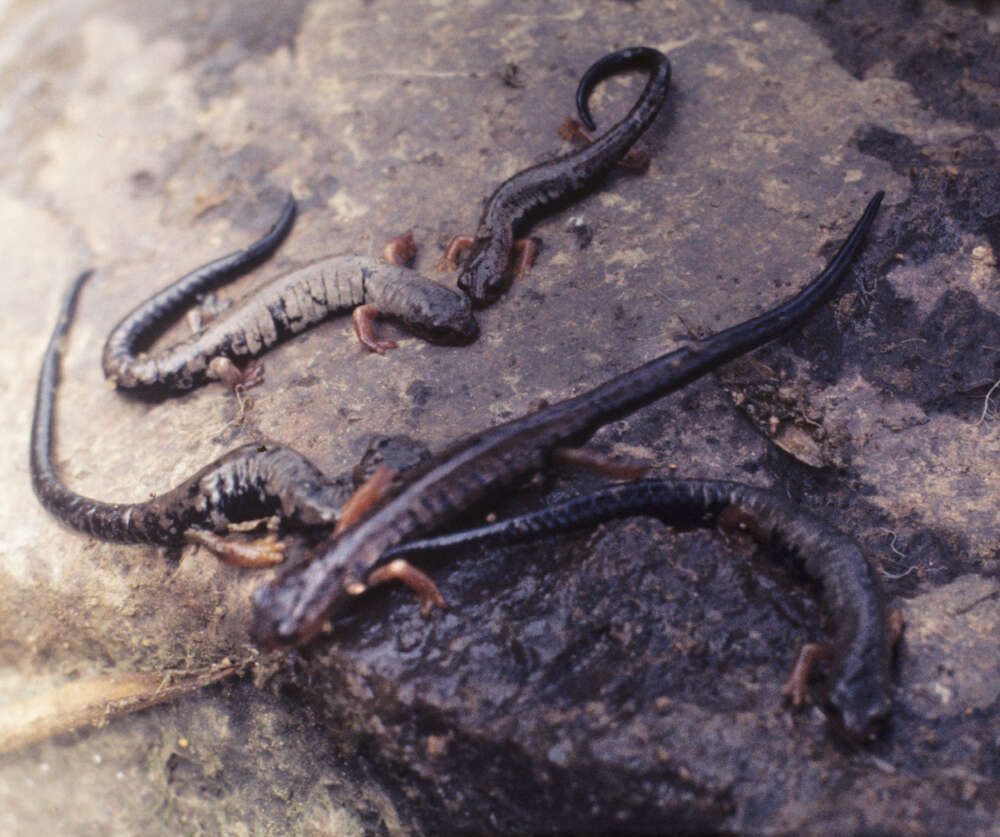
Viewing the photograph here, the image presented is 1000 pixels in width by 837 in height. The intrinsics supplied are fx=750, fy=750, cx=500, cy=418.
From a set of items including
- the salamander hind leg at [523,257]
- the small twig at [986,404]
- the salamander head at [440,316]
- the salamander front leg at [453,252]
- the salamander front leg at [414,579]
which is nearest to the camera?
the salamander front leg at [414,579]

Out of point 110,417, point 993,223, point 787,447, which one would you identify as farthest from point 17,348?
point 993,223

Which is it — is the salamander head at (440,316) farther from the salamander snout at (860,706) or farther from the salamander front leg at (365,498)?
the salamander snout at (860,706)

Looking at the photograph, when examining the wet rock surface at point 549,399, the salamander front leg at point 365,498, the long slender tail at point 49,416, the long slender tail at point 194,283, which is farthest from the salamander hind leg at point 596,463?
the long slender tail at point 194,283

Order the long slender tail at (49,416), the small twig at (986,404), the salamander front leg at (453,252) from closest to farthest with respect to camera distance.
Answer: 1. the small twig at (986,404)
2. the long slender tail at (49,416)
3. the salamander front leg at (453,252)

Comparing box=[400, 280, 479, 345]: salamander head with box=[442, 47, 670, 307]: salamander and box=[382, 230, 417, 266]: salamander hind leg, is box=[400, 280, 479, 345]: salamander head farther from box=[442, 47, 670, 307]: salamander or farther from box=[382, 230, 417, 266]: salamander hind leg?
box=[382, 230, 417, 266]: salamander hind leg

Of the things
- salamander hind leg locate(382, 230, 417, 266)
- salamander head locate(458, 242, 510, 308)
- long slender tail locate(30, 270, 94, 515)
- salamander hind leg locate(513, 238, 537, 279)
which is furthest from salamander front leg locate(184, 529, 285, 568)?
salamander hind leg locate(513, 238, 537, 279)

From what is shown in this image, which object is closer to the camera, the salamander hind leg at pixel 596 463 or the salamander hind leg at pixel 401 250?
the salamander hind leg at pixel 596 463

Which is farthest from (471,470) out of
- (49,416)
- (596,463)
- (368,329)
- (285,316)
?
(49,416)
